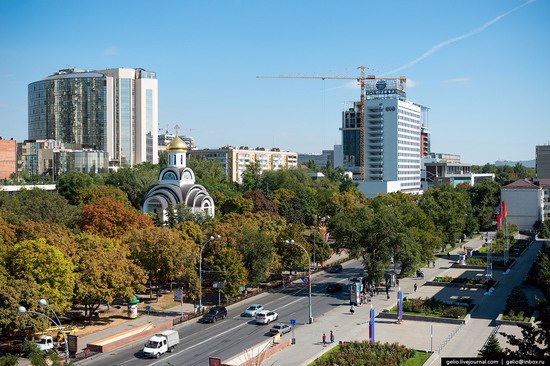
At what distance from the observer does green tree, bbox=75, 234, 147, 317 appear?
4238 cm

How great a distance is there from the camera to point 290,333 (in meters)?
42.4

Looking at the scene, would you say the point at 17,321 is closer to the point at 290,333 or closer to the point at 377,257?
the point at 290,333

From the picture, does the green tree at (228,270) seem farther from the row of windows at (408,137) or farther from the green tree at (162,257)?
the row of windows at (408,137)

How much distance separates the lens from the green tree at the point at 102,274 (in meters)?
42.4

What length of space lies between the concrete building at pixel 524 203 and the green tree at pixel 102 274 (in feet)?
270

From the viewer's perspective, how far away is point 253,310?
158 ft

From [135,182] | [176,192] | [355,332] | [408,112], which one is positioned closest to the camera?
[355,332]

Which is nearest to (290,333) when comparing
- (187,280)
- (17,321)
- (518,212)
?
(187,280)

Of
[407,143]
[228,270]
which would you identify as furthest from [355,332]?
[407,143]

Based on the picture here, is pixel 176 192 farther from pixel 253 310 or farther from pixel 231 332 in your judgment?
pixel 231 332

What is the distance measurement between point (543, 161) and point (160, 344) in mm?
125601

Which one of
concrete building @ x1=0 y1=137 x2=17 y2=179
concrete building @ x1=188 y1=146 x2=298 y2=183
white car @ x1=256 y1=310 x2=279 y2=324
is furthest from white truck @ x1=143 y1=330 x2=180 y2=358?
concrete building @ x1=188 y1=146 x2=298 y2=183

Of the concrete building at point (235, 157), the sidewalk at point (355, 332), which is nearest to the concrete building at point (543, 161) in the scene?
the concrete building at point (235, 157)

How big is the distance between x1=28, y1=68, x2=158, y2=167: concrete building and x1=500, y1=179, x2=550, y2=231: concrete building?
308ft
